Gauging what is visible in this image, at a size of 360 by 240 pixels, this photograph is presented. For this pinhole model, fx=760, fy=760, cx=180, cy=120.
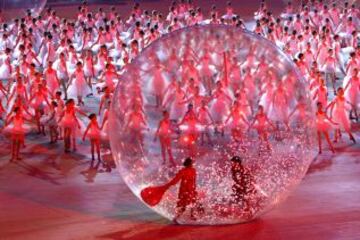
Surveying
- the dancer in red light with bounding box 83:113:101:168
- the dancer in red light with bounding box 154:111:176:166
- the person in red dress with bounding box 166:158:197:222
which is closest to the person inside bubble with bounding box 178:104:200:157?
the dancer in red light with bounding box 154:111:176:166

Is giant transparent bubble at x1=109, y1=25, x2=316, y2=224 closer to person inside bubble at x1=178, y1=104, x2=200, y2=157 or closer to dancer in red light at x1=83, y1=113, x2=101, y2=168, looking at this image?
person inside bubble at x1=178, y1=104, x2=200, y2=157

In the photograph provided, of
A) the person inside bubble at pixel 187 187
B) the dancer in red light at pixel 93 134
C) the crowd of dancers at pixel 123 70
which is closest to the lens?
the person inside bubble at pixel 187 187

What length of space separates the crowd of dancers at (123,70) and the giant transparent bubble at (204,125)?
4cm

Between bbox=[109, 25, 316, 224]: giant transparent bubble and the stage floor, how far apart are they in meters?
0.27

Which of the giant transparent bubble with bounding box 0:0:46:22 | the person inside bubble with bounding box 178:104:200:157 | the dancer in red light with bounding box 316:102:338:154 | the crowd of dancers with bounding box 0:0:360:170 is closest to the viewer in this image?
the person inside bubble with bounding box 178:104:200:157

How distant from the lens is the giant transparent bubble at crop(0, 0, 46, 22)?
2029 centimetres

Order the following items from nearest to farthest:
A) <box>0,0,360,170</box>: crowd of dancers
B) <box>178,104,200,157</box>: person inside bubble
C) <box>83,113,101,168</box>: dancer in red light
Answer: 1. <box>178,104,200,157</box>: person inside bubble
2. <box>0,0,360,170</box>: crowd of dancers
3. <box>83,113,101,168</box>: dancer in red light

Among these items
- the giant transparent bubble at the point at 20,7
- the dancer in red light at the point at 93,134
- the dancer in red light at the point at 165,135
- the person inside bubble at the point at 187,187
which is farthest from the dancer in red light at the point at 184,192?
the giant transparent bubble at the point at 20,7

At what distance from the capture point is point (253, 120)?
360 inches

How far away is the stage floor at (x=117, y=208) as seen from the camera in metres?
8.98

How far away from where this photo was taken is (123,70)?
13.8m

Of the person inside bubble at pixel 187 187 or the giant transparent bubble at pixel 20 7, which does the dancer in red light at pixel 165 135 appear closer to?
the person inside bubble at pixel 187 187

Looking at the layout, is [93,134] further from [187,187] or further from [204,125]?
[187,187]

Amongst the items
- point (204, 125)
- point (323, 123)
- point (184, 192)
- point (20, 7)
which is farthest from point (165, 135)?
point (20, 7)
